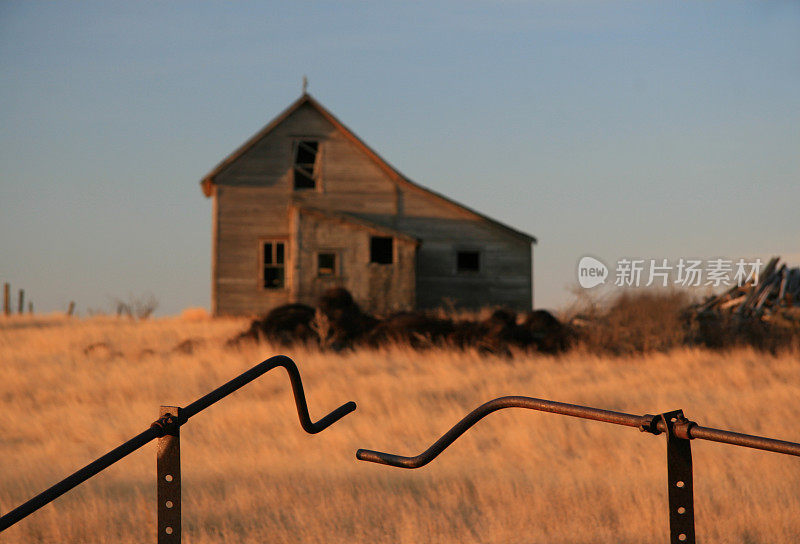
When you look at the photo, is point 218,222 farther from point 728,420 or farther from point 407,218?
point 728,420

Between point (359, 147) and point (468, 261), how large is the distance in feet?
16.1

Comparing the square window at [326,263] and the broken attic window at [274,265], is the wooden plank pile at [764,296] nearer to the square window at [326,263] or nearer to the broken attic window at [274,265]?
the square window at [326,263]

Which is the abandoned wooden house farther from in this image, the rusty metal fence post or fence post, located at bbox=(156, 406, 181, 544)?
the rusty metal fence post

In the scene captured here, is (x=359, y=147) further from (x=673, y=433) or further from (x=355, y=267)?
(x=673, y=433)

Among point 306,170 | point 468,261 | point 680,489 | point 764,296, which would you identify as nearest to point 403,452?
point 680,489

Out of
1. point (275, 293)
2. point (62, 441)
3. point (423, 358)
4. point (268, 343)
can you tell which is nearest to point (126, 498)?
point (62, 441)

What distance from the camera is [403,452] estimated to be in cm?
724

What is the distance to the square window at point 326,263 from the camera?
23359mm

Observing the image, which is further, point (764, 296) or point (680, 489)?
point (764, 296)

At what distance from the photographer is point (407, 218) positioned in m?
24.1

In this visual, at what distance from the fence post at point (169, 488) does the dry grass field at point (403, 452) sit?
100 inches

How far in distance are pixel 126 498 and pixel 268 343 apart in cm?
926

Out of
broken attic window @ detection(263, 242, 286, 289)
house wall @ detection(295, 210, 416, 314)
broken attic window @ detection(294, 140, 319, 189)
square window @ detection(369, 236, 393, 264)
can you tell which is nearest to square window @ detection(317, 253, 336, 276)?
house wall @ detection(295, 210, 416, 314)

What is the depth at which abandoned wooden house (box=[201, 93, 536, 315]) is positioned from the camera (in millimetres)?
23594
